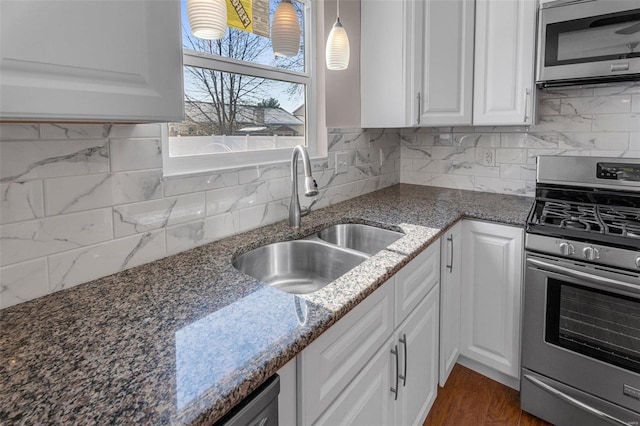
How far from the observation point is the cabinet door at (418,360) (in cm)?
134

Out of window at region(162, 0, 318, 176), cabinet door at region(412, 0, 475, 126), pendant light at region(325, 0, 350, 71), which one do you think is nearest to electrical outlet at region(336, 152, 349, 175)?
window at region(162, 0, 318, 176)

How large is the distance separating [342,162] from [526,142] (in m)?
1.13

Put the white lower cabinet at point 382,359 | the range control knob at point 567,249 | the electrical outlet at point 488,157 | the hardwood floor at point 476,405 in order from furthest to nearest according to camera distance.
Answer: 1. the electrical outlet at point 488,157
2. the hardwood floor at point 476,405
3. the range control knob at point 567,249
4. the white lower cabinet at point 382,359

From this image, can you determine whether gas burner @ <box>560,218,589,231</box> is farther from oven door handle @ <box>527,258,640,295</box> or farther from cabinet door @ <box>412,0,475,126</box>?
cabinet door @ <box>412,0,475,126</box>

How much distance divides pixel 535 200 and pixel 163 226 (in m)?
1.96

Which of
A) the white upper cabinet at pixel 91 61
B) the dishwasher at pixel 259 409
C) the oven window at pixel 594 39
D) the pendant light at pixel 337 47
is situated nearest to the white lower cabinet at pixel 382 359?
the dishwasher at pixel 259 409

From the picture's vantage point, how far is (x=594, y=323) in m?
1.52

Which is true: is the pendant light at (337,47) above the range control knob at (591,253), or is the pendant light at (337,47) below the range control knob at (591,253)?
above

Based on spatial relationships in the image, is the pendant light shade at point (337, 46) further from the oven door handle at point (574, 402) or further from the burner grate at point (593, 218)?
the oven door handle at point (574, 402)

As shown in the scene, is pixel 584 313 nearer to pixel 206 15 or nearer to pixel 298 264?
pixel 298 264

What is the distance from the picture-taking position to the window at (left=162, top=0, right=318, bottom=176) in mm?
1427

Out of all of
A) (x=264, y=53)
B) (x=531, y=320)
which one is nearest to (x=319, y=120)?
(x=264, y=53)

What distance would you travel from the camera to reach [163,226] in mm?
1267

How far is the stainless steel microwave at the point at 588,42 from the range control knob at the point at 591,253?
821 millimetres
